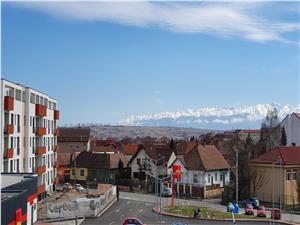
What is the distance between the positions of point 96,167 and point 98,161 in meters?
1.20

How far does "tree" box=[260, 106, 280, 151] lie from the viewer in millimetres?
119000

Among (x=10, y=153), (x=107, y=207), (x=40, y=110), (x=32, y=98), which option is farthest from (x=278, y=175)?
(x=10, y=153)

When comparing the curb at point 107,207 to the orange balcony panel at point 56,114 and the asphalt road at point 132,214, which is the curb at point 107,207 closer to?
the asphalt road at point 132,214

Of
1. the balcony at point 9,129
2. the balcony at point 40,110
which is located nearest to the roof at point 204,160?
the balcony at point 40,110

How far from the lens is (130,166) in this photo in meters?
86.9

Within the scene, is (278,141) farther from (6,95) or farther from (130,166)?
(6,95)

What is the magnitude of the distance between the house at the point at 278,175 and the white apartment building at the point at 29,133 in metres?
27.6

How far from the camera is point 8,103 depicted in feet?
168

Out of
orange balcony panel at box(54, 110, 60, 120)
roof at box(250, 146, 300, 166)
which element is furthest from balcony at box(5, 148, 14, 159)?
roof at box(250, 146, 300, 166)

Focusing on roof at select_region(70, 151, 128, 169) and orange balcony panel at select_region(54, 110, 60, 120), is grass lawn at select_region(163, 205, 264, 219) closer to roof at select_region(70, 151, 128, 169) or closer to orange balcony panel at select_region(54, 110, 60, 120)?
orange balcony panel at select_region(54, 110, 60, 120)

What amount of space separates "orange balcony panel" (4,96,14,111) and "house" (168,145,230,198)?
3109cm

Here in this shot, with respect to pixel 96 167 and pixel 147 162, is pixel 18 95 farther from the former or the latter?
pixel 96 167

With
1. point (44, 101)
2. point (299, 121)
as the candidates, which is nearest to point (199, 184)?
point (44, 101)

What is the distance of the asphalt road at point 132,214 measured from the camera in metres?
47.8
